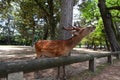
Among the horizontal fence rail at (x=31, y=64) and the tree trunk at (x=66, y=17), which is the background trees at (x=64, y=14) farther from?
the horizontal fence rail at (x=31, y=64)

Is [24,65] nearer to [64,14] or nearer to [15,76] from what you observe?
[15,76]

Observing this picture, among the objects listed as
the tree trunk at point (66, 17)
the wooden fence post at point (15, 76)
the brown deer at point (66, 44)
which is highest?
the tree trunk at point (66, 17)

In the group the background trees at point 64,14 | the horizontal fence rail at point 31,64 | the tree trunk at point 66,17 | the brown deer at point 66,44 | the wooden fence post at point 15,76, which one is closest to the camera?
the horizontal fence rail at point 31,64

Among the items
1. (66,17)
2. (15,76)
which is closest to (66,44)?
(15,76)

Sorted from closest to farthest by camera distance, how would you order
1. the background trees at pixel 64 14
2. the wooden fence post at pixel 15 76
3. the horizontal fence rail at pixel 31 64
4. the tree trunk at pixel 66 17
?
the horizontal fence rail at pixel 31 64
the wooden fence post at pixel 15 76
the tree trunk at pixel 66 17
the background trees at pixel 64 14

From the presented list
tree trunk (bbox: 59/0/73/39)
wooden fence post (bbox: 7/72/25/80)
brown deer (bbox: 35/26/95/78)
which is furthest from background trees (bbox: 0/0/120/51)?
wooden fence post (bbox: 7/72/25/80)

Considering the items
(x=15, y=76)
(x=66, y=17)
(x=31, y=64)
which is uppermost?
(x=66, y=17)

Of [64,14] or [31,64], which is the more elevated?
[64,14]

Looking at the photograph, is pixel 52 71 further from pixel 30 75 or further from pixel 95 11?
pixel 95 11

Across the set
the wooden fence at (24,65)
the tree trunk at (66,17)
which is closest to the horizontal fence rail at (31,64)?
the wooden fence at (24,65)

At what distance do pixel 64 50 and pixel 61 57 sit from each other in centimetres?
21

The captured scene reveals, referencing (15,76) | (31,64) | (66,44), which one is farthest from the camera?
(66,44)

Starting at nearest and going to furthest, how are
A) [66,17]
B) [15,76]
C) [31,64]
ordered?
1. [15,76]
2. [31,64]
3. [66,17]

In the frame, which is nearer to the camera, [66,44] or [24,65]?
[24,65]
